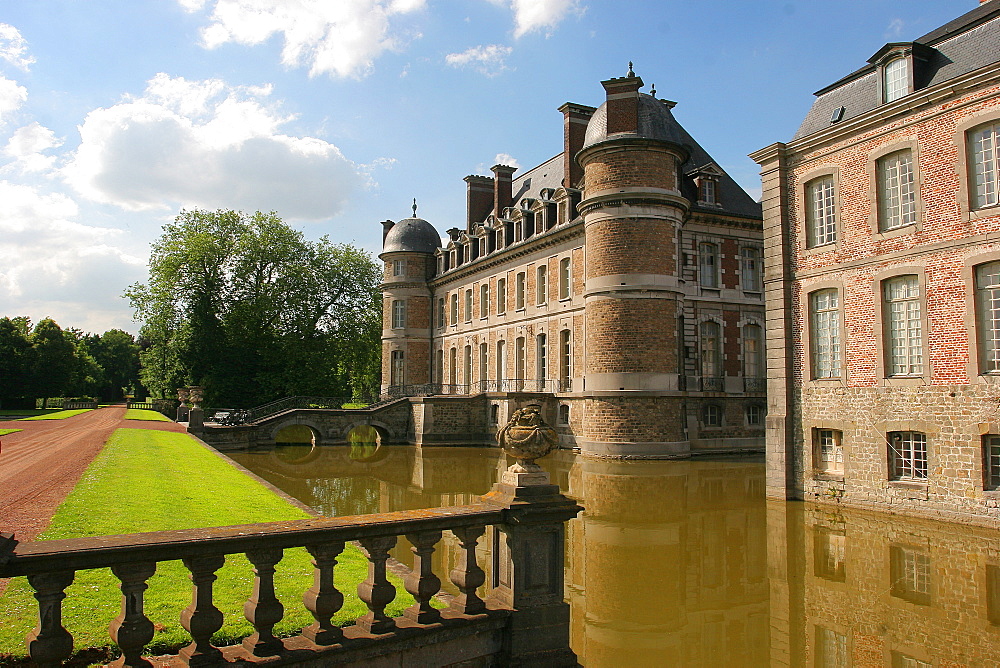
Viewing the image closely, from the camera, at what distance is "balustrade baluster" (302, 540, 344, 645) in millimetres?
3965

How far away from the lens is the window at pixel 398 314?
3784 cm

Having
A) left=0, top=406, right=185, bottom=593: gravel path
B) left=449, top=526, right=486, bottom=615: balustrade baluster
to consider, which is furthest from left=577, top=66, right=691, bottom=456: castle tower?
left=449, top=526, right=486, bottom=615: balustrade baluster

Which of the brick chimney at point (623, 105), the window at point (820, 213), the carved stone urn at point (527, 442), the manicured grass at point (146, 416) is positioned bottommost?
→ the manicured grass at point (146, 416)

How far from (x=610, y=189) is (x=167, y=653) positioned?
1998 centimetres

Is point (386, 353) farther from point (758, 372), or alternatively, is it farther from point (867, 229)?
point (867, 229)

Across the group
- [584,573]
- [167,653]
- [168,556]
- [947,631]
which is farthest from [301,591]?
[947,631]

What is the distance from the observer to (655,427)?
21781 mm

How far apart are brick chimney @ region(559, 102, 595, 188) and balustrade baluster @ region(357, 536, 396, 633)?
80.9 ft

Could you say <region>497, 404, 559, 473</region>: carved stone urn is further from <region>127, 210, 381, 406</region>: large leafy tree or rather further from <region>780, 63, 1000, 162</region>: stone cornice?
<region>127, 210, 381, 406</region>: large leafy tree

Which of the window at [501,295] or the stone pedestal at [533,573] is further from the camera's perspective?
the window at [501,295]

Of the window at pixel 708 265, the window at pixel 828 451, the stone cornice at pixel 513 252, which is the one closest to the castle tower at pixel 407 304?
the stone cornice at pixel 513 252

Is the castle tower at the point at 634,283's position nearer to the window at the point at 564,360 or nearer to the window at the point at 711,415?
the window at the point at 711,415

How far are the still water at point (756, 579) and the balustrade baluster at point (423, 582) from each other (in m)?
2.28

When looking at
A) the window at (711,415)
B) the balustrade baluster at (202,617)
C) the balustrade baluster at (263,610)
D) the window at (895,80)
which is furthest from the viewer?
the window at (711,415)
